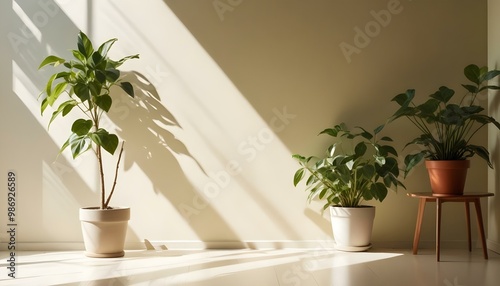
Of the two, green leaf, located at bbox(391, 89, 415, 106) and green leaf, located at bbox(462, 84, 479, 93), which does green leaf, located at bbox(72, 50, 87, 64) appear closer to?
green leaf, located at bbox(391, 89, 415, 106)

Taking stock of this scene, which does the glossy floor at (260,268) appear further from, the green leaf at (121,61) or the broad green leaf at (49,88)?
the green leaf at (121,61)

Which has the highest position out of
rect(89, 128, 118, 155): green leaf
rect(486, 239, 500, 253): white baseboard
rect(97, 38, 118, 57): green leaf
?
rect(97, 38, 118, 57): green leaf

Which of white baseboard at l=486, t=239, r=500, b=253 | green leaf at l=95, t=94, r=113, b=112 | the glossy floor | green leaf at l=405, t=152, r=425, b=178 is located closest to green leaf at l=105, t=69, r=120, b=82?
green leaf at l=95, t=94, r=113, b=112

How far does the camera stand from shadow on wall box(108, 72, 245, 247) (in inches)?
174

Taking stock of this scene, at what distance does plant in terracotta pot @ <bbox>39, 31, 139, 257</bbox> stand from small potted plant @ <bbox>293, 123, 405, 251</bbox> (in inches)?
49.0

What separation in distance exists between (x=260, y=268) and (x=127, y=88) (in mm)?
1467

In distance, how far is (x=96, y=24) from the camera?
4.43m

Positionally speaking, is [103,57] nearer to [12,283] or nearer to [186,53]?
[186,53]

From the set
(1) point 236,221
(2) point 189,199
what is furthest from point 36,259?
A: (1) point 236,221

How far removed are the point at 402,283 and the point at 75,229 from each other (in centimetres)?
236

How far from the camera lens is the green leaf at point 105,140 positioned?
→ 3.90m

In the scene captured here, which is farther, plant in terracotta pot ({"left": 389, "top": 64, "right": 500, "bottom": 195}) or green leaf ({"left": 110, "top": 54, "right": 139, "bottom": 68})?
green leaf ({"left": 110, "top": 54, "right": 139, "bottom": 68})

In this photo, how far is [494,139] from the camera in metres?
4.29

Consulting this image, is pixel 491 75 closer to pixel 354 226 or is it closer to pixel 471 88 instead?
pixel 471 88
